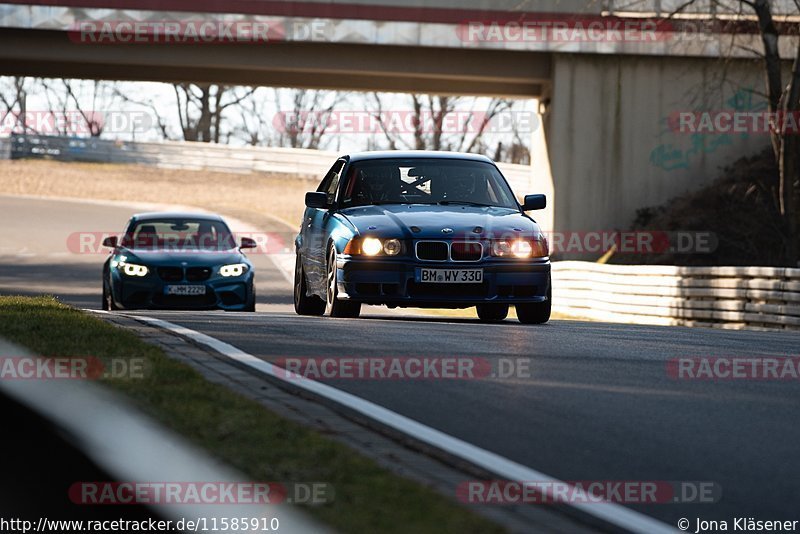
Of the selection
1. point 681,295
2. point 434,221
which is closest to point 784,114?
point 681,295

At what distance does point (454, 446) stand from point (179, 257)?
1243 cm

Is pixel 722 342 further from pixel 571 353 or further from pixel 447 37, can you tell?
pixel 447 37

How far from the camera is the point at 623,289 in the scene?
24.0 m

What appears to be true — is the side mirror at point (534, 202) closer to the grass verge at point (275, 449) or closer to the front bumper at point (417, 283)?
the front bumper at point (417, 283)

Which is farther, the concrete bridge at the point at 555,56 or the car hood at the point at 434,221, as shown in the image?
the concrete bridge at the point at 555,56

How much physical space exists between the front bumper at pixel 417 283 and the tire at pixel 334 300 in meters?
0.25

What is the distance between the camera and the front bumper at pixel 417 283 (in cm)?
1278

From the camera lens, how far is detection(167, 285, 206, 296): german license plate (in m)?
18.0

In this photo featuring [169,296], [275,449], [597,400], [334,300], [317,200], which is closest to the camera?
[275,449]

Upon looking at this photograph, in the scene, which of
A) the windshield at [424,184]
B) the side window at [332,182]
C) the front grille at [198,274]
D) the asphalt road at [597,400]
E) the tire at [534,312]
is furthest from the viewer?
the front grille at [198,274]


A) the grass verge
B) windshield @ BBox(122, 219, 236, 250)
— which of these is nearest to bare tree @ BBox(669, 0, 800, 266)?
windshield @ BBox(122, 219, 236, 250)

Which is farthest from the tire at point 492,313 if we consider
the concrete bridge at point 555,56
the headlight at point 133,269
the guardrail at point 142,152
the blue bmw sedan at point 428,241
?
the guardrail at point 142,152

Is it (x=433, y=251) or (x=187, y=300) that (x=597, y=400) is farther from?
(x=187, y=300)

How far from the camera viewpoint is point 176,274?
713 inches
